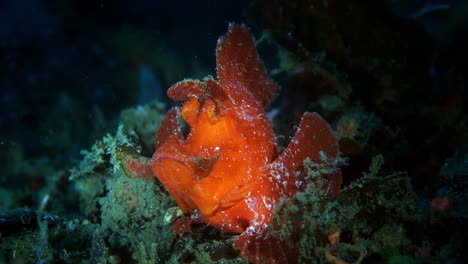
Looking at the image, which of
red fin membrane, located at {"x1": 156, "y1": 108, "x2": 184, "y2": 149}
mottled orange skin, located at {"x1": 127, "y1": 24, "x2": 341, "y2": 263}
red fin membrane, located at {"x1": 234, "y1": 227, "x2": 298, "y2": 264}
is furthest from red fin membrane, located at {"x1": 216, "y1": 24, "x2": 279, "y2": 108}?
red fin membrane, located at {"x1": 234, "y1": 227, "x2": 298, "y2": 264}

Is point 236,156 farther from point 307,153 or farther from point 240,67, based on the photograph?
point 240,67

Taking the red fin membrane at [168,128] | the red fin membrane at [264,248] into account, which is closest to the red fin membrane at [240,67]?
the red fin membrane at [168,128]

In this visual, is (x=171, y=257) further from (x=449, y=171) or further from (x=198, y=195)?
(x=449, y=171)

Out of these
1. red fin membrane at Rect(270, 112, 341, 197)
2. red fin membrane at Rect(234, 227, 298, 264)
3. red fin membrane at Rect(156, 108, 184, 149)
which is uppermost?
red fin membrane at Rect(156, 108, 184, 149)

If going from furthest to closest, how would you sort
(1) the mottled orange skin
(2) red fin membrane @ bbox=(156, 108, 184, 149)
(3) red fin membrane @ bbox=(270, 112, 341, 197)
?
(2) red fin membrane @ bbox=(156, 108, 184, 149) → (3) red fin membrane @ bbox=(270, 112, 341, 197) → (1) the mottled orange skin

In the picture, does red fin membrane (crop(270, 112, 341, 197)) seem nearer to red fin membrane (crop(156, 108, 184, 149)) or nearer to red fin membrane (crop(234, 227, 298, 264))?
red fin membrane (crop(234, 227, 298, 264))

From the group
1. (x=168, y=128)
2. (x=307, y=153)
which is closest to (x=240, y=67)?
(x=168, y=128)

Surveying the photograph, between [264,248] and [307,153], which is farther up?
[307,153]

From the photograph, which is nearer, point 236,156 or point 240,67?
point 236,156
